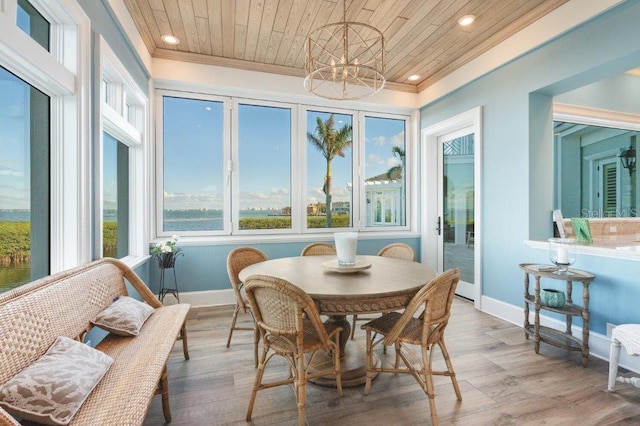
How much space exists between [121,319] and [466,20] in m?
3.84

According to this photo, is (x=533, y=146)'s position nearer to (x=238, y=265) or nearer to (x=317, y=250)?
(x=317, y=250)

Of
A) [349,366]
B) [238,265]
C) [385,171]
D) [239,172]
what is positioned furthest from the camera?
[385,171]

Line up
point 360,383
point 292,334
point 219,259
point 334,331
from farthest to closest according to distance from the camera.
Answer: point 219,259 < point 360,383 < point 334,331 < point 292,334

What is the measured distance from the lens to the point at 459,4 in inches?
112

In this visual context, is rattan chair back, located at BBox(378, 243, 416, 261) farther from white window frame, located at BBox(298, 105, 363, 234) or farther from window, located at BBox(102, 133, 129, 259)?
window, located at BBox(102, 133, 129, 259)

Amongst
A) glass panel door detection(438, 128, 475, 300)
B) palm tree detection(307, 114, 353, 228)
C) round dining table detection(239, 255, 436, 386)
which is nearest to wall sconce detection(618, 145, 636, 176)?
glass panel door detection(438, 128, 475, 300)

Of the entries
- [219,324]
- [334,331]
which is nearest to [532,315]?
[334,331]

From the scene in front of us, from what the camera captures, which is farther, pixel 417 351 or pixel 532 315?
pixel 532 315

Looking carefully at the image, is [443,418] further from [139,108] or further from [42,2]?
[139,108]

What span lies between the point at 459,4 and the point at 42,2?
3.10m

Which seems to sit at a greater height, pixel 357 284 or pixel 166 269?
pixel 357 284

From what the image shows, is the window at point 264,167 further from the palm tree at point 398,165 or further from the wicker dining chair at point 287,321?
the wicker dining chair at point 287,321

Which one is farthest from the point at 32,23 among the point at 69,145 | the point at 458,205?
the point at 458,205

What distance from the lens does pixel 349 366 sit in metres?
2.39
